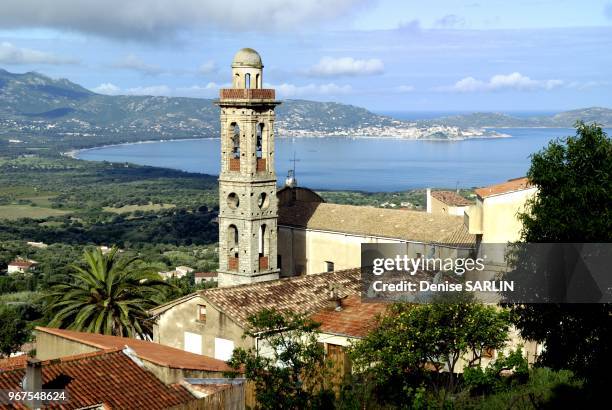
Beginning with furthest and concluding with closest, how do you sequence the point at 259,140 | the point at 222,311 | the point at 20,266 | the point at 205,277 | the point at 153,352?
1. the point at 20,266
2. the point at 205,277
3. the point at 259,140
4. the point at 222,311
5. the point at 153,352

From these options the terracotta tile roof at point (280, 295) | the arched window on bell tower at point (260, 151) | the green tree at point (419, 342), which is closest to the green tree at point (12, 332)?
the arched window on bell tower at point (260, 151)

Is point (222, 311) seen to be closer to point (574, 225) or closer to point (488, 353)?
point (488, 353)

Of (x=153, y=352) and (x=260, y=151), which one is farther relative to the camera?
(x=260, y=151)

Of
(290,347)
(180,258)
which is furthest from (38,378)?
(180,258)

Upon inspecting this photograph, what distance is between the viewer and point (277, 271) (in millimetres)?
32688

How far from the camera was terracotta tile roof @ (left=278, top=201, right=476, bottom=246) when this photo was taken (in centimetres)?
3030

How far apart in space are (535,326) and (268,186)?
15787 millimetres

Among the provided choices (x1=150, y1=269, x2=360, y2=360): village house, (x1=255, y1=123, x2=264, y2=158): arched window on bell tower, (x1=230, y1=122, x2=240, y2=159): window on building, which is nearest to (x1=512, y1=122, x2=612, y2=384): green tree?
(x1=150, y1=269, x2=360, y2=360): village house

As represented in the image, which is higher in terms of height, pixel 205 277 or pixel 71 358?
pixel 71 358

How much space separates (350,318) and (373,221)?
10.00m

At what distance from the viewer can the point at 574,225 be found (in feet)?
55.9

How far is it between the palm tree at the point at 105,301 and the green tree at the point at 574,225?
9806 mm

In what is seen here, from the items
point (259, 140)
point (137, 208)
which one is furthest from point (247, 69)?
point (137, 208)

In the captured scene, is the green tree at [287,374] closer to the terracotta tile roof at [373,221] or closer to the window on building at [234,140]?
the terracotta tile roof at [373,221]
